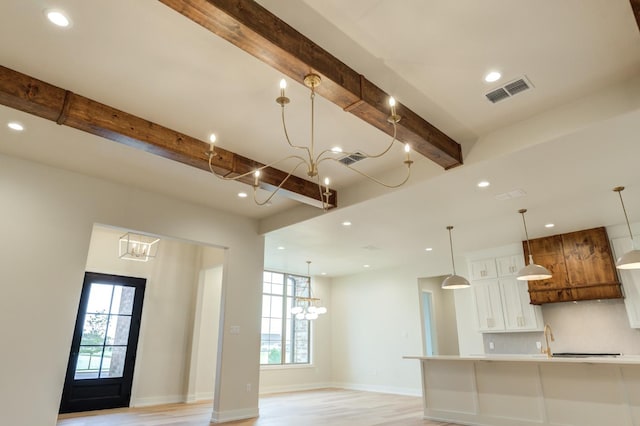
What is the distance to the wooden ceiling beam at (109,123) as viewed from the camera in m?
3.10

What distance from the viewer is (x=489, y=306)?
23.7 feet

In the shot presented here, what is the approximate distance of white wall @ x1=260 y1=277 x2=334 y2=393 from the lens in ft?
29.7

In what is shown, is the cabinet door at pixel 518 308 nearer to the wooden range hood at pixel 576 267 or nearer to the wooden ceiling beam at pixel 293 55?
the wooden range hood at pixel 576 267

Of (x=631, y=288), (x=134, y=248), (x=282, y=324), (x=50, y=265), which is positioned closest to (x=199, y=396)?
(x=282, y=324)

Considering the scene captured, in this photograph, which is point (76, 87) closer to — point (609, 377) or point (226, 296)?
point (226, 296)

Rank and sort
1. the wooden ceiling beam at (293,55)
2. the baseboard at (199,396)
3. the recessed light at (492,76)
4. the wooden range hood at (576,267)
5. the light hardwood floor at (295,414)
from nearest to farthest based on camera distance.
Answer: the wooden ceiling beam at (293,55), the recessed light at (492,76), the light hardwood floor at (295,414), the wooden range hood at (576,267), the baseboard at (199,396)

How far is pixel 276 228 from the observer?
6.29 metres

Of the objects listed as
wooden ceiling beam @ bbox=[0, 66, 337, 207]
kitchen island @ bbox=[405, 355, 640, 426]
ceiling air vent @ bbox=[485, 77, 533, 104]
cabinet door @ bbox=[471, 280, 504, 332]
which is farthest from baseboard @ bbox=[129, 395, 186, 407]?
ceiling air vent @ bbox=[485, 77, 533, 104]

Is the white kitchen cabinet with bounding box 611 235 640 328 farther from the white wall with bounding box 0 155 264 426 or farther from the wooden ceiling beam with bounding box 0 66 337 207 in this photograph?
the white wall with bounding box 0 155 264 426

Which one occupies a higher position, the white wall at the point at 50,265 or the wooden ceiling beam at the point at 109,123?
the wooden ceiling beam at the point at 109,123

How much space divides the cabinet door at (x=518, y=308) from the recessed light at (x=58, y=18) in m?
7.35

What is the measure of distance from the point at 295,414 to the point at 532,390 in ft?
11.4

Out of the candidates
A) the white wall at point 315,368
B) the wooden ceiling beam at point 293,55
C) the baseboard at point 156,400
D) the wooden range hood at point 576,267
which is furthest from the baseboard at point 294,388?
the wooden ceiling beam at point 293,55

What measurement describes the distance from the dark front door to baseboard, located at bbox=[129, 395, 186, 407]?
15cm
